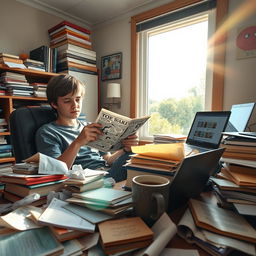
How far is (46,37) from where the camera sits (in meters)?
2.35

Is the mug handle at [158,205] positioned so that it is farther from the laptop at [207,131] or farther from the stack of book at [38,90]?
the stack of book at [38,90]

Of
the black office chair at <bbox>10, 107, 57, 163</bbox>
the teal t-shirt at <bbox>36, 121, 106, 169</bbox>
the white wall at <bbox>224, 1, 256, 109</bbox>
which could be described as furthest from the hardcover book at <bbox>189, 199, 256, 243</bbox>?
the white wall at <bbox>224, 1, 256, 109</bbox>

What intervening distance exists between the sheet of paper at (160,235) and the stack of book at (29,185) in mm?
296

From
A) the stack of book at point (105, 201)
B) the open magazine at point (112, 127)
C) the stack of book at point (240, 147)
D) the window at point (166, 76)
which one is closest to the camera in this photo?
the stack of book at point (105, 201)

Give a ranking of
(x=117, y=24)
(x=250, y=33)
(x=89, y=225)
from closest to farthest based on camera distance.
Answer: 1. (x=89, y=225)
2. (x=250, y=33)
3. (x=117, y=24)

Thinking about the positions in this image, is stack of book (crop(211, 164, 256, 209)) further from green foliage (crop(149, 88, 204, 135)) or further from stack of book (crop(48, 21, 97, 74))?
stack of book (crop(48, 21, 97, 74))

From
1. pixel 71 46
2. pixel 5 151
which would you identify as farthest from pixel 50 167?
pixel 71 46

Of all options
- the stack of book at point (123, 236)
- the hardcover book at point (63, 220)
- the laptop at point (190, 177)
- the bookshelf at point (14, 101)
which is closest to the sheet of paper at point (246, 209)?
the laptop at point (190, 177)

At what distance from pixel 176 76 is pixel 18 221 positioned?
200cm

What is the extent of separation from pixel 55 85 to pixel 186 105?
4.46 feet

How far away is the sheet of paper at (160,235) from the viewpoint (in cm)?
33

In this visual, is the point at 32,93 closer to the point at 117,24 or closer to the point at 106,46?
the point at 106,46

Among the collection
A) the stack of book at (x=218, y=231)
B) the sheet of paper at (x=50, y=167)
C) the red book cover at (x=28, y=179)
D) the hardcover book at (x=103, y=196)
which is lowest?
the stack of book at (x=218, y=231)

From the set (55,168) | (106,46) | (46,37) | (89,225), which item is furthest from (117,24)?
(89,225)
